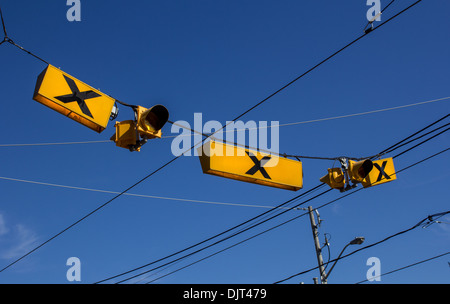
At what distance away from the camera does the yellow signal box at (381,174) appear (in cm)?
776

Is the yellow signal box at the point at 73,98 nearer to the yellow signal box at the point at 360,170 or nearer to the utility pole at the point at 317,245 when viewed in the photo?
the yellow signal box at the point at 360,170

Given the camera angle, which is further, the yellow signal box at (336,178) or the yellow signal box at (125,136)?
the yellow signal box at (336,178)

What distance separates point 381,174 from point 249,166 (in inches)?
118

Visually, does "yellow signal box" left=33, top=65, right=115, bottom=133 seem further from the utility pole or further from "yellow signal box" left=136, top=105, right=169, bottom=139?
the utility pole

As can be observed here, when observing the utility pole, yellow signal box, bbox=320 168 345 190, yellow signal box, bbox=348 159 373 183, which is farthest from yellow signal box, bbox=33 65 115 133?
the utility pole

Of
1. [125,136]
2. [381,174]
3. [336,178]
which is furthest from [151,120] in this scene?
[381,174]

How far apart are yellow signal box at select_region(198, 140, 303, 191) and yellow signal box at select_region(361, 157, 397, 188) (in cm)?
149

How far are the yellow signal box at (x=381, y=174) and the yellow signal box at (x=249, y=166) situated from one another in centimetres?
149

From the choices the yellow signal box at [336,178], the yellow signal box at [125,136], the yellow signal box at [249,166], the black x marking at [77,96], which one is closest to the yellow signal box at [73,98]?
the black x marking at [77,96]

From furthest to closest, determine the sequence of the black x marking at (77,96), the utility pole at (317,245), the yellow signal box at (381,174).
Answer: the utility pole at (317,245) → the yellow signal box at (381,174) → the black x marking at (77,96)

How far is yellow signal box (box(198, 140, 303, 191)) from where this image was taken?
6211 millimetres
